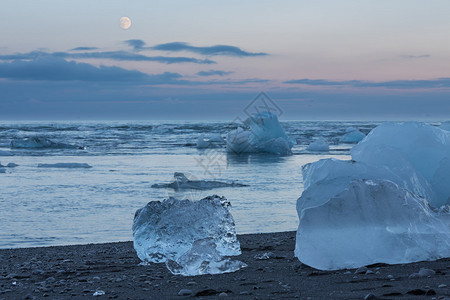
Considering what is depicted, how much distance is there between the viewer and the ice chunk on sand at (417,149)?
Answer: 16.1 ft

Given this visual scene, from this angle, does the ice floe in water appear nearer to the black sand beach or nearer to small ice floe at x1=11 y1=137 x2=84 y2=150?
the black sand beach

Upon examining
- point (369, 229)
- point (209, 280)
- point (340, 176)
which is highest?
point (340, 176)

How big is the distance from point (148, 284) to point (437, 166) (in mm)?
3061

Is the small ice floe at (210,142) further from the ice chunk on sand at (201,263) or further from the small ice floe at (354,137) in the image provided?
the ice chunk on sand at (201,263)

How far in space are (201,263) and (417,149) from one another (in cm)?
260

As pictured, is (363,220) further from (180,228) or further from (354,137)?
(354,137)

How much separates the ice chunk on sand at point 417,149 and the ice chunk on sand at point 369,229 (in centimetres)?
80

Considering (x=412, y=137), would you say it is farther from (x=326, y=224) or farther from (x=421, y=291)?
(x=421, y=291)

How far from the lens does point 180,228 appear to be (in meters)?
4.80

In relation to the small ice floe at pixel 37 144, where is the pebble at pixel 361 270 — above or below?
above

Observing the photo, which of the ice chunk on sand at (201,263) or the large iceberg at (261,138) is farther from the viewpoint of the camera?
the large iceberg at (261,138)

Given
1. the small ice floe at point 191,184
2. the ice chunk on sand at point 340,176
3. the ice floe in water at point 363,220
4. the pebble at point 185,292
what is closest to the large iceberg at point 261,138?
the small ice floe at point 191,184

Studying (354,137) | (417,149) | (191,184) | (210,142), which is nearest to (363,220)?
(417,149)

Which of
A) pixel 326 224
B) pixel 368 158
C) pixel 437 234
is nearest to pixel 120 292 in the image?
pixel 326 224
